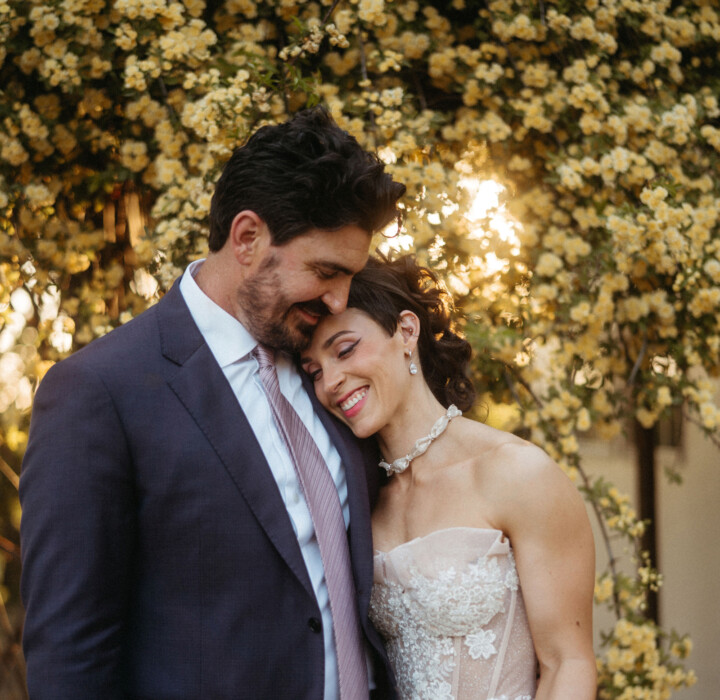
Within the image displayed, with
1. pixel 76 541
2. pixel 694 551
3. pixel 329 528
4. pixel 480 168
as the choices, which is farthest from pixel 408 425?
pixel 694 551

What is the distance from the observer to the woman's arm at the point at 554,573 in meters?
1.86

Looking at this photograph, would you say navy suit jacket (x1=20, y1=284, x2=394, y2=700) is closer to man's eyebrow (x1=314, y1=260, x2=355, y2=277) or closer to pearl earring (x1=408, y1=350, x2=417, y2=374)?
man's eyebrow (x1=314, y1=260, x2=355, y2=277)

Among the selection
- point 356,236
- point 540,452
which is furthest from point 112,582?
point 540,452

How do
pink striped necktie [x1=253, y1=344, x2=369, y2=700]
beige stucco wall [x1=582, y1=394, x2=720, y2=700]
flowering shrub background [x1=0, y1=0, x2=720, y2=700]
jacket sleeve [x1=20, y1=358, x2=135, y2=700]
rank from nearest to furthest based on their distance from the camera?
jacket sleeve [x1=20, y1=358, x2=135, y2=700], pink striped necktie [x1=253, y1=344, x2=369, y2=700], flowering shrub background [x1=0, y1=0, x2=720, y2=700], beige stucco wall [x1=582, y1=394, x2=720, y2=700]

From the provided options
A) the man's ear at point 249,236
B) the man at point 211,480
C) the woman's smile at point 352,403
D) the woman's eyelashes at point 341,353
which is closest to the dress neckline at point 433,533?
the man at point 211,480

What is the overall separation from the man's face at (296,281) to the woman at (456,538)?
161 millimetres

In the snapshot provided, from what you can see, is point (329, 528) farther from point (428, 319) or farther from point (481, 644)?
point (428, 319)

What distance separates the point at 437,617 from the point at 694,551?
3297mm

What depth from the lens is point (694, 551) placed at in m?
4.63

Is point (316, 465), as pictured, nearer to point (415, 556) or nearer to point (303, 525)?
point (303, 525)

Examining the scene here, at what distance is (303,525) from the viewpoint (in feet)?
5.74

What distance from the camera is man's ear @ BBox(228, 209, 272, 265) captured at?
1785 mm

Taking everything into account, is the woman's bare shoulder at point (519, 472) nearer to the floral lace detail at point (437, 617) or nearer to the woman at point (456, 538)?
the woman at point (456, 538)

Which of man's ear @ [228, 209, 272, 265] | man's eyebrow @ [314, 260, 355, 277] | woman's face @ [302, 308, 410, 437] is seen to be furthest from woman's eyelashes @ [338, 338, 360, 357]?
man's ear @ [228, 209, 272, 265]
